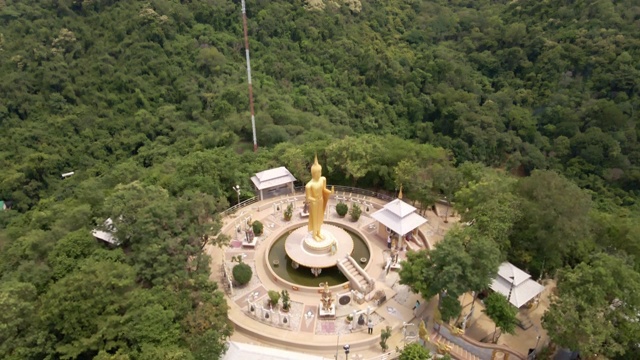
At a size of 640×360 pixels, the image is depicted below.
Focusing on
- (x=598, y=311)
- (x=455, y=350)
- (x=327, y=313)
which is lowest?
(x=455, y=350)

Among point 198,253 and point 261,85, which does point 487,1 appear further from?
point 198,253

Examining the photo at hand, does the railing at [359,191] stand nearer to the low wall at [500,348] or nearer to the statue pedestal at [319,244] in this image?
the statue pedestal at [319,244]

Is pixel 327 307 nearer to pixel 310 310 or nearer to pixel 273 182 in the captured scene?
pixel 310 310

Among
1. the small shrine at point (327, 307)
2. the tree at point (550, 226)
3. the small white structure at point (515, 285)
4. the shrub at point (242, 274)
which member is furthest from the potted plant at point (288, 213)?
the tree at point (550, 226)

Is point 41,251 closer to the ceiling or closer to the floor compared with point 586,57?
closer to the floor

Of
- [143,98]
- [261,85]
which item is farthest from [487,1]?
[143,98]

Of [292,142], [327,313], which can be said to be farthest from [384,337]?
[292,142]
